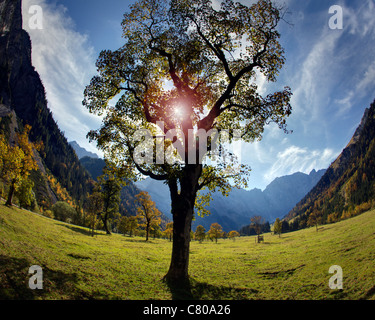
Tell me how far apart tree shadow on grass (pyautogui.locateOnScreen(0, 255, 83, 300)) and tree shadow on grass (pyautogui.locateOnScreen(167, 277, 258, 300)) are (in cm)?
494

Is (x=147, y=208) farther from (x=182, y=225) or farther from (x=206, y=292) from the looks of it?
(x=206, y=292)

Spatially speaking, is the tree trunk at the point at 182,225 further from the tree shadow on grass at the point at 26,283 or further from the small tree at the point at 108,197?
the small tree at the point at 108,197

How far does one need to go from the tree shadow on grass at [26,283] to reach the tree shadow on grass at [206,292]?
4.94 metres

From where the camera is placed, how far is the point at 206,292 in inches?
425

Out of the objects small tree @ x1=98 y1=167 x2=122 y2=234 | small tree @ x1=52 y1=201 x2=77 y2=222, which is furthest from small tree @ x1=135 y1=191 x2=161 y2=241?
small tree @ x1=52 y1=201 x2=77 y2=222

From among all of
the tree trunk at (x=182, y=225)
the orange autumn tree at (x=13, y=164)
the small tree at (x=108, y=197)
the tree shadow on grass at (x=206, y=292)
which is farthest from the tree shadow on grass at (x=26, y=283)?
the small tree at (x=108, y=197)

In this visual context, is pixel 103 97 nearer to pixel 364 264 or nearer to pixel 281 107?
pixel 281 107

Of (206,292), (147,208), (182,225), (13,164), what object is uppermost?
(13,164)

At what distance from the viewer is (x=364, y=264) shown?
1201 centimetres

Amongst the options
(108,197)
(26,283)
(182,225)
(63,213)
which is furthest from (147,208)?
(63,213)

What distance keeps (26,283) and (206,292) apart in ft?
28.5

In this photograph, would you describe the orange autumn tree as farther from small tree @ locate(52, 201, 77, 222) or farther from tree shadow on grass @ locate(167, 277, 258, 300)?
small tree @ locate(52, 201, 77, 222)
